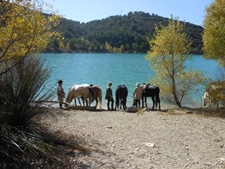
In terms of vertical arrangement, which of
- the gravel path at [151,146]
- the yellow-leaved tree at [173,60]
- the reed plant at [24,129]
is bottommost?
the gravel path at [151,146]

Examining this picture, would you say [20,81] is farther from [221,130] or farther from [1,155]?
[221,130]

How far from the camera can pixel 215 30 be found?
42.4ft

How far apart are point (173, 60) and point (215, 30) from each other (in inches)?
157

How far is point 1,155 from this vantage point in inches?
148

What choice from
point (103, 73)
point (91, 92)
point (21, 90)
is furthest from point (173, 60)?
point (103, 73)

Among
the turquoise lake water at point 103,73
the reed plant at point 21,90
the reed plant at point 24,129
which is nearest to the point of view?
the reed plant at point 24,129

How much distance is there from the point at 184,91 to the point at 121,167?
13.5 metres

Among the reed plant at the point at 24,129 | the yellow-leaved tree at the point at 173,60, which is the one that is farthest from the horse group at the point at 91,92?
the reed plant at the point at 24,129

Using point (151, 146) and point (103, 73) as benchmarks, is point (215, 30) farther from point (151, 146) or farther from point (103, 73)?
point (103, 73)

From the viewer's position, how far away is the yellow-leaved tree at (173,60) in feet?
52.1

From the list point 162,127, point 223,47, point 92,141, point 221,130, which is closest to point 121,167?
point 92,141

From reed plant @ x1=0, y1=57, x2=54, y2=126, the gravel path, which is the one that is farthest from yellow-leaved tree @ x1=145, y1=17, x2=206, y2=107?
reed plant @ x1=0, y1=57, x2=54, y2=126

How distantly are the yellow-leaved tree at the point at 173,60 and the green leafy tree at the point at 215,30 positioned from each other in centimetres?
239

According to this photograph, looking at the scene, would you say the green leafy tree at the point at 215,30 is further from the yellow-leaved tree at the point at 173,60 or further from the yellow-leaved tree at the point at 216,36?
the yellow-leaved tree at the point at 173,60
